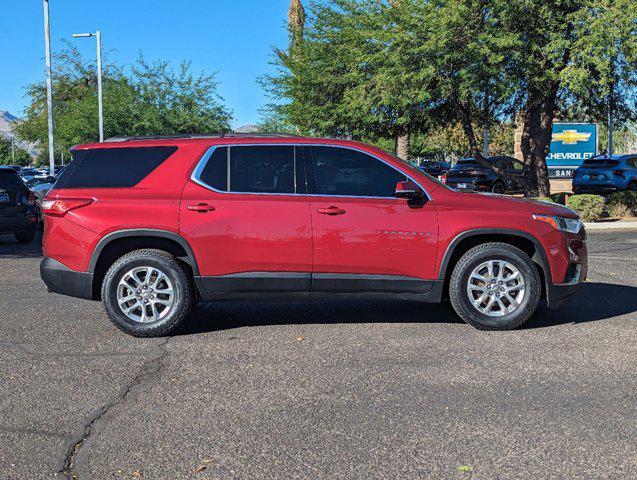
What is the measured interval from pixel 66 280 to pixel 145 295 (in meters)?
0.76

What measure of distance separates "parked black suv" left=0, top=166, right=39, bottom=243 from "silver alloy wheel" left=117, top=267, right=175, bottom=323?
909cm

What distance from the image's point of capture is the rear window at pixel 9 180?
14.7 meters

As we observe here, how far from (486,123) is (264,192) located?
18.8 metres

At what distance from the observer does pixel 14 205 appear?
581 inches

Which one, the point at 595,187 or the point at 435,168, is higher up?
the point at 435,168

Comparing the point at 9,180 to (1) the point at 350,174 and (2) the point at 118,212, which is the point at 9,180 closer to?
(2) the point at 118,212

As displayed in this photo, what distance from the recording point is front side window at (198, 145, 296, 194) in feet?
22.2

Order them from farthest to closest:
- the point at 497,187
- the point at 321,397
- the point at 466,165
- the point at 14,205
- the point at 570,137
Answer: the point at 570,137, the point at 497,187, the point at 466,165, the point at 14,205, the point at 321,397

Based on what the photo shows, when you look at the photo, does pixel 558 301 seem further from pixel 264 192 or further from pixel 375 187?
pixel 264 192

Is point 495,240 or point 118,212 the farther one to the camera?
point 495,240

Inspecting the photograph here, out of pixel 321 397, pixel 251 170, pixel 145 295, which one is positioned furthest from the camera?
pixel 251 170

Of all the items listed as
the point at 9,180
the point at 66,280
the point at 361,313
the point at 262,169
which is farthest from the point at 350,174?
the point at 9,180

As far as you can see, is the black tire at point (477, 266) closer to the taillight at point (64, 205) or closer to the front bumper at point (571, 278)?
the front bumper at point (571, 278)

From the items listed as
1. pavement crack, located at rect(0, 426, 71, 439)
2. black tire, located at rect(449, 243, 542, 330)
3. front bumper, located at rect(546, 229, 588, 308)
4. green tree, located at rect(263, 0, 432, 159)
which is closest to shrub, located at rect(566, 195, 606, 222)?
green tree, located at rect(263, 0, 432, 159)
